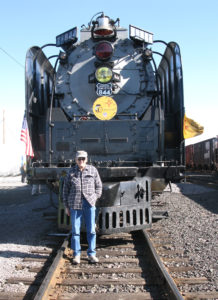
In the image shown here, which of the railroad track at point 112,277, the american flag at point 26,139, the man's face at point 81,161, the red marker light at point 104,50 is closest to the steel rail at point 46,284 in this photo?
the railroad track at point 112,277

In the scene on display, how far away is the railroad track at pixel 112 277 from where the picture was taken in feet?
10.2

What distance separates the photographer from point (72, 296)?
3102 mm

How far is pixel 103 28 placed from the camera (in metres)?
6.56

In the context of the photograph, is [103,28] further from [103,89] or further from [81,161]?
[81,161]

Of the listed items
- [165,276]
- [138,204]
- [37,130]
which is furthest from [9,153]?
[165,276]

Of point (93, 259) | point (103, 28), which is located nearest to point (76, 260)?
point (93, 259)

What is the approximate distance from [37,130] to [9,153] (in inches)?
905

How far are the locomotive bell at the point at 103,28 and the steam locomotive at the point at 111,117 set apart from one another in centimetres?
2

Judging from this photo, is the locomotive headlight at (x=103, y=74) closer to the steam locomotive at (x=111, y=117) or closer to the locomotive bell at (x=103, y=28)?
the steam locomotive at (x=111, y=117)

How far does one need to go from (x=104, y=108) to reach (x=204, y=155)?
2264 centimetres

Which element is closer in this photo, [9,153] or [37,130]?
[37,130]

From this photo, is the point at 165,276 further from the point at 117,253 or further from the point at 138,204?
the point at 138,204

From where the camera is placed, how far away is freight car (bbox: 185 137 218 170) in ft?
76.8

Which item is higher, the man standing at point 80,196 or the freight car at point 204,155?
the freight car at point 204,155
